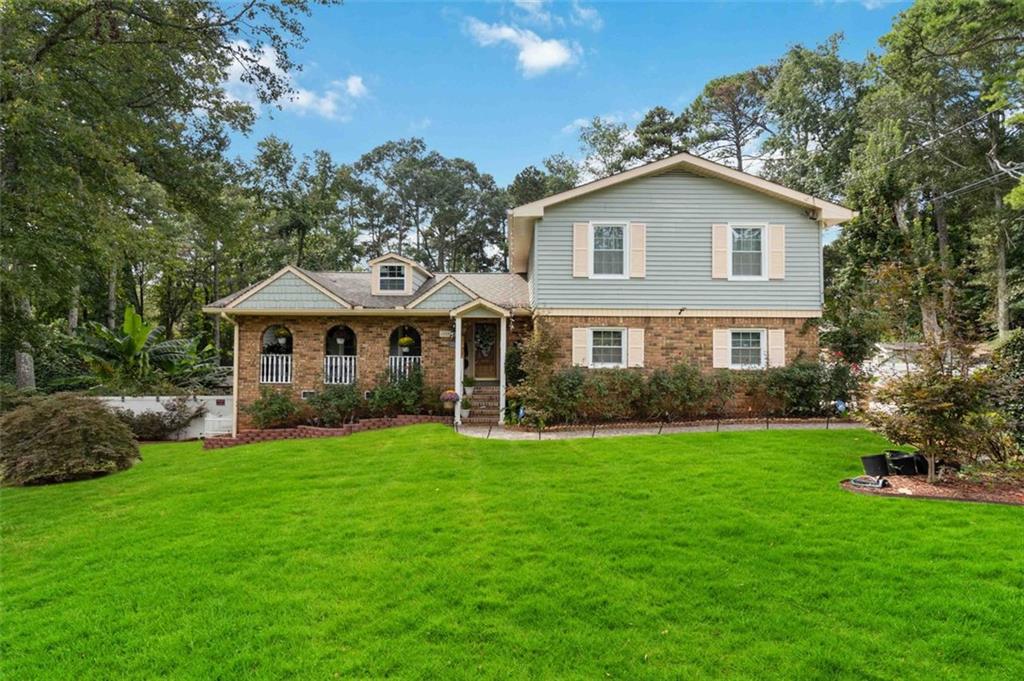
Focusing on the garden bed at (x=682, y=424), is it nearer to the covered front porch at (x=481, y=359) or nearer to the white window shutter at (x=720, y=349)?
the covered front porch at (x=481, y=359)

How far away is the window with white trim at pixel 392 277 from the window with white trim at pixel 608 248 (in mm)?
6065

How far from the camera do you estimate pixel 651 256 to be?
1364 cm

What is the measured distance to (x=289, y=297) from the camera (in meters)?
14.1

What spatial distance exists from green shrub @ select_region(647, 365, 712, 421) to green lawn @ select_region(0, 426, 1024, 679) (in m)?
4.95

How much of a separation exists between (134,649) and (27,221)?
7947mm

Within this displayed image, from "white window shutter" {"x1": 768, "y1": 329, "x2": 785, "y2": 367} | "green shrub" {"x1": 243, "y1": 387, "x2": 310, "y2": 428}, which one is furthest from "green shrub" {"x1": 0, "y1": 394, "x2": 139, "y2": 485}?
"white window shutter" {"x1": 768, "y1": 329, "x2": 785, "y2": 367}

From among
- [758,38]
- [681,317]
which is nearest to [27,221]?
[681,317]

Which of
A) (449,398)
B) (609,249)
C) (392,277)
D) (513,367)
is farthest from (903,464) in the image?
(392,277)

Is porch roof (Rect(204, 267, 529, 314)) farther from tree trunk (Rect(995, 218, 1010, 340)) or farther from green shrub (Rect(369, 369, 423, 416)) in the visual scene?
tree trunk (Rect(995, 218, 1010, 340))

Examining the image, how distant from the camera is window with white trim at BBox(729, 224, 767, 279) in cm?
1371

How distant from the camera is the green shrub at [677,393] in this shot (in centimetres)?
1284

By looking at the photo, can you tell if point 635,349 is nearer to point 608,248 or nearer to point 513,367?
point 608,248

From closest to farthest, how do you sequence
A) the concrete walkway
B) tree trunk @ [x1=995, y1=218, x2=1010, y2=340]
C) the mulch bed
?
the mulch bed < the concrete walkway < tree trunk @ [x1=995, y1=218, x2=1010, y2=340]

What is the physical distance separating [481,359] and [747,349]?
25.4 feet
